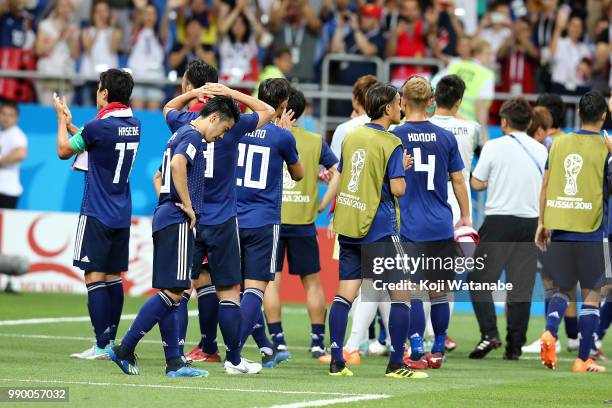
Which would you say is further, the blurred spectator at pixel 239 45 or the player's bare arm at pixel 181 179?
the blurred spectator at pixel 239 45

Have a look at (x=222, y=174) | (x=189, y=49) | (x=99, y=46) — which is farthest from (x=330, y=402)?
(x=99, y=46)

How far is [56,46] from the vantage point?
22156 mm

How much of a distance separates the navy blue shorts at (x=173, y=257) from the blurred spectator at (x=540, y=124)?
17.2ft

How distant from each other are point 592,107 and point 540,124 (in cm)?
184

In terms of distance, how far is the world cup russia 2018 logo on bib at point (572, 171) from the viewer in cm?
1260

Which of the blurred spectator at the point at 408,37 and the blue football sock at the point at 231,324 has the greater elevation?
the blurred spectator at the point at 408,37

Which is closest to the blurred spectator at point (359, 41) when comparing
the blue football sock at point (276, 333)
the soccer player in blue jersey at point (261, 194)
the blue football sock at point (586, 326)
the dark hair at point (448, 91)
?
the dark hair at point (448, 91)

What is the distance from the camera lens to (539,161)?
45.9 feet

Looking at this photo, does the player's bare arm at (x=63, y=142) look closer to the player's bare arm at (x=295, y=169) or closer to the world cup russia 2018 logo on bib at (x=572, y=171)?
the player's bare arm at (x=295, y=169)

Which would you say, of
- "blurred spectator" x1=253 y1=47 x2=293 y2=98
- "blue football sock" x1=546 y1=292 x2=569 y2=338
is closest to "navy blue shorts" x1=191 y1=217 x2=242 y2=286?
"blue football sock" x1=546 y1=292 x2=569 y2=338

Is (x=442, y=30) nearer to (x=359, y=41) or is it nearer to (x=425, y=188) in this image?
(x=359, y=41)

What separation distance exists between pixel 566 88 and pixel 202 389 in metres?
13.1

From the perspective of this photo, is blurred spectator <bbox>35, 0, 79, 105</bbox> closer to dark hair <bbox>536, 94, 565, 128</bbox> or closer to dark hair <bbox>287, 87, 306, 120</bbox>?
dark hair <bbox>536, 94, 565, 128</bbox>

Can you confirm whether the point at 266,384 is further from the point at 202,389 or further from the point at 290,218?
the point at 290,218
